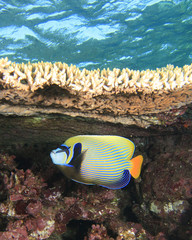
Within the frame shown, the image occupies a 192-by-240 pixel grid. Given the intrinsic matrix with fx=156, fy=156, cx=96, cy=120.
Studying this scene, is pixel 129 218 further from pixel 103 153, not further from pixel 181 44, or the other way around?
pixel 181 44

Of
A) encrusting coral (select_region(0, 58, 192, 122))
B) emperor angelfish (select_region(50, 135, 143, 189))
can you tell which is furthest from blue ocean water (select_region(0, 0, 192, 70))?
emperor angelfish (select_region(50, 135, 143, 189))

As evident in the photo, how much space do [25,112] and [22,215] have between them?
1.49 m

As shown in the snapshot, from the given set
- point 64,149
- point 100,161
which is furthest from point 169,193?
point 64,149

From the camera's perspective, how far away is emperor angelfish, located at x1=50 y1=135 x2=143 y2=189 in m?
1.57

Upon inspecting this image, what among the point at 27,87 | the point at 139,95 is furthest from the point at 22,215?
the point at 139,95

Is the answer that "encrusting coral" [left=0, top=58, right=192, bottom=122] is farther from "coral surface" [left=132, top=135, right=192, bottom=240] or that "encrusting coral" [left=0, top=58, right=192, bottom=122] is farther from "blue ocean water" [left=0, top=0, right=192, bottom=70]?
"blue ocean water" [left=0, top=0, right=192, bottom=70]

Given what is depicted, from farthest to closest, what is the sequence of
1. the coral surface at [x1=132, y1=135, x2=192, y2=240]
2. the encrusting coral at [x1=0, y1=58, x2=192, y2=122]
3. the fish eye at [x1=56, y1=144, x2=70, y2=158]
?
the coral surface at [x1=132, y1=135, x2=192, y2=240], the encrusting coral at [x1=0, y1=58, x2=192, y2=122], the fish eye at [x1=56, y1=144, x2=70, y2=158]

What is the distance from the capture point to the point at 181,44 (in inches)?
765

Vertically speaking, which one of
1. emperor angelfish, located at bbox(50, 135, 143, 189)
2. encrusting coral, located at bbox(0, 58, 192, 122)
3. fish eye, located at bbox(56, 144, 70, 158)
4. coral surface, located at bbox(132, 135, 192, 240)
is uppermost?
encrusting coral, located at bbox(0, 58, 192, 122)

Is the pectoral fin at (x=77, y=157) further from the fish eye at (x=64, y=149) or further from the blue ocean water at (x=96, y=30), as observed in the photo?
the blue ocean water at (x=96, y=30)

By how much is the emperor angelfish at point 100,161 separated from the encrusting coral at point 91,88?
0.73 meters

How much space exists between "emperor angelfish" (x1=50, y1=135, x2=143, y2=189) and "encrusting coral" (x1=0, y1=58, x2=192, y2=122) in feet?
2.39

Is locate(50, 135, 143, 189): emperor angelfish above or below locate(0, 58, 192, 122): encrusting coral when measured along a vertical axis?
below

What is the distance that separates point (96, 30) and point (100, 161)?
17897 millimetres
